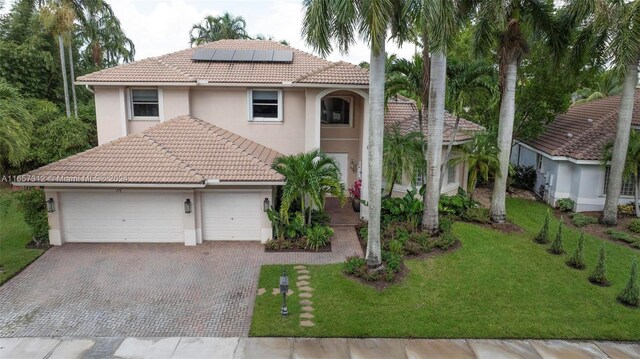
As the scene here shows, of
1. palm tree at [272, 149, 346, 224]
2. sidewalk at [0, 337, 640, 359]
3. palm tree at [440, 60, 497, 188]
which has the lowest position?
sidewalk at [0, 337, 640, 359]

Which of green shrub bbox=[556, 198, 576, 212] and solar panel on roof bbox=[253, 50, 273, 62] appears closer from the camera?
solar panel on roof bbox=[253, 50, 273, 62]

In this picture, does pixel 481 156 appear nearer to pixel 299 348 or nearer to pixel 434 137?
pixel 434 137

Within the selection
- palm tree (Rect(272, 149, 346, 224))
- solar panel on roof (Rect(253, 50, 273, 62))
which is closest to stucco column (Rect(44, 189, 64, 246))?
palm tree (Rect(272, 149, 346, 224))

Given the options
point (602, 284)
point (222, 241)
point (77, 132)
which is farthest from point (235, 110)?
point (602, 284)

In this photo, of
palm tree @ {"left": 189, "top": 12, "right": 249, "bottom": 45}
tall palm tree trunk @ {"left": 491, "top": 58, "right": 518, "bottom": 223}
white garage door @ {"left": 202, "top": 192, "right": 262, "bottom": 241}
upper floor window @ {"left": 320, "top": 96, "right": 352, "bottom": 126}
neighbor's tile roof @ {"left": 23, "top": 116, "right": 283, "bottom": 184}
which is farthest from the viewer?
palm tree @ {"left": 189, "top": 12, "right": 249, "bottom": 45}

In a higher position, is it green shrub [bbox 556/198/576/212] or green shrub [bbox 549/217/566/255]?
green shrub [bbox 556/198/576/212]

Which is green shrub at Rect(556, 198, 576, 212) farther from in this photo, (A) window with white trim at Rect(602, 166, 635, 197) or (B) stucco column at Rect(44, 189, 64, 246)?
(B) stucco column at Rect(44, 189, 64, 246)
